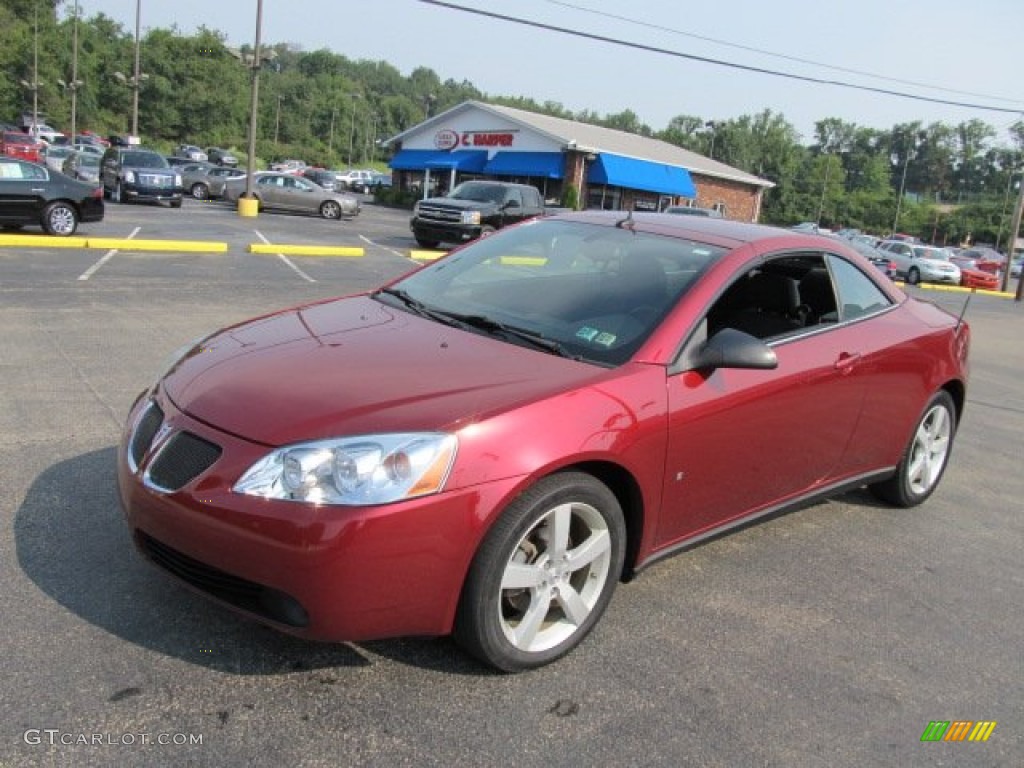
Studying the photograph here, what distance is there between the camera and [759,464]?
150 inches

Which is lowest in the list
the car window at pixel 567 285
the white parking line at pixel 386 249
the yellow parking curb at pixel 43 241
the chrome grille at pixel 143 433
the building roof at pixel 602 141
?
the yellow parking curb at pixel 43 241

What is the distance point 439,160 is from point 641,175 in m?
11.1

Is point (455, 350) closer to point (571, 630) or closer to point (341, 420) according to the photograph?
point (341, 420)

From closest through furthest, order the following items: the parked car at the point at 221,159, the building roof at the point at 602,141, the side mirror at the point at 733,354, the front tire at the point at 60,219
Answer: the side mirror at the point at 733,354
the front tire at the point at 60,219
the building roof at the point at 602,141
the parked car at the point at 221,159

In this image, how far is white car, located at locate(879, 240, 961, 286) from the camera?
3403 cm

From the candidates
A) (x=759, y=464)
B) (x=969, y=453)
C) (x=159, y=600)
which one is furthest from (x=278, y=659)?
(x=969, y=453)

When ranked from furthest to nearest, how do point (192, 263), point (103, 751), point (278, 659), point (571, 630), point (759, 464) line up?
point (192, 263) < point (759, 464) < point (571, 630) < point (278, 659) < point (103, 751)

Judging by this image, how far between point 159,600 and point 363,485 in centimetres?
113

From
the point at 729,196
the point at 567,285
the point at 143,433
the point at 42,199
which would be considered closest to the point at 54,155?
the point at 42,199

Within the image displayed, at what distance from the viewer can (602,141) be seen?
42594 mm

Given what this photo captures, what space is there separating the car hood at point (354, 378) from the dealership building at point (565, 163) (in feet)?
120

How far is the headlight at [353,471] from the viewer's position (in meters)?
2.62

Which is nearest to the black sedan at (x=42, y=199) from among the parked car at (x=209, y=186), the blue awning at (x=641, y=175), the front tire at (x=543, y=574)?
the front tire at (x=543, y=574)

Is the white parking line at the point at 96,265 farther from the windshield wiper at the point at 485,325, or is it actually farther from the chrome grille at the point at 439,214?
the windshield wiper at the point at 485,325
